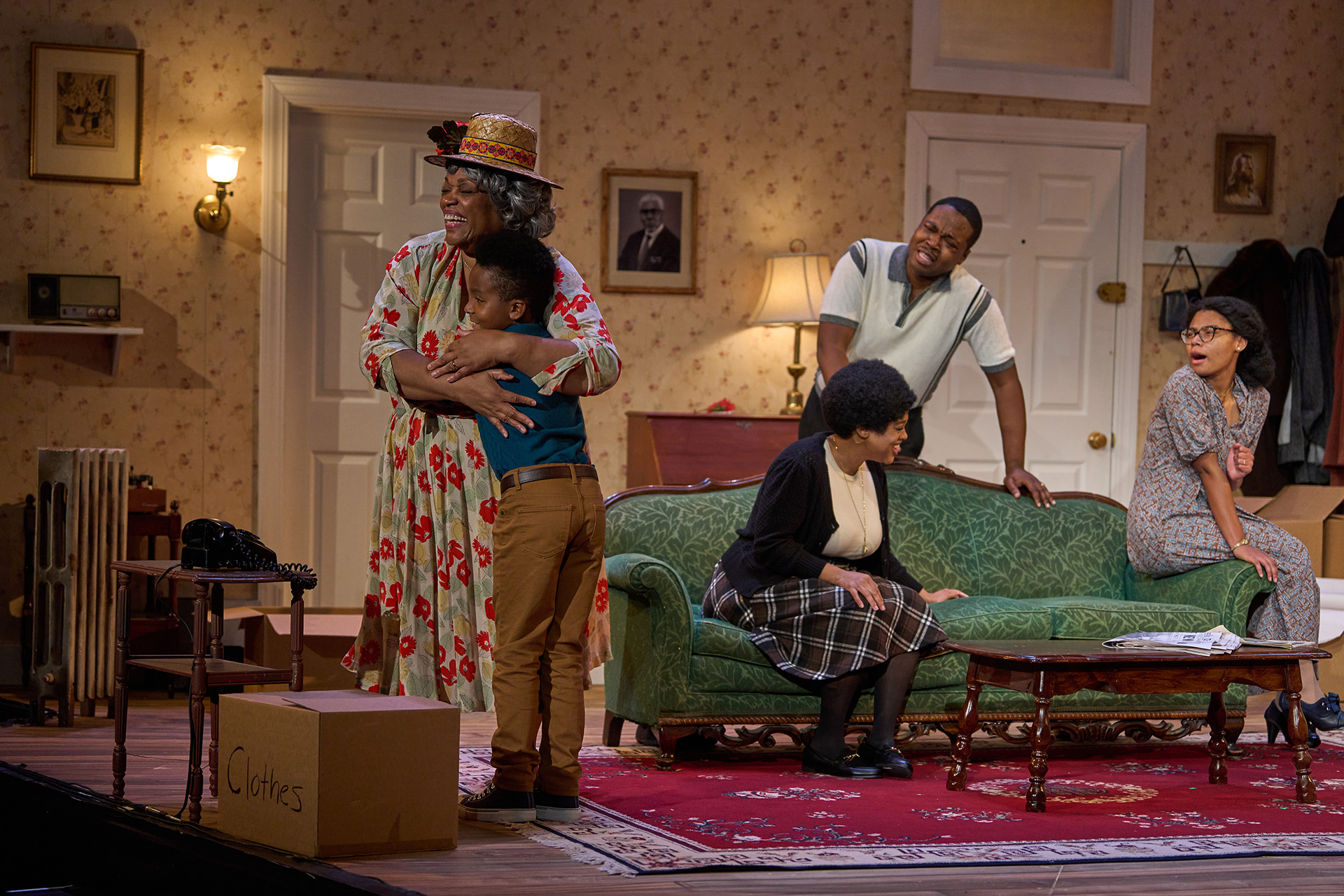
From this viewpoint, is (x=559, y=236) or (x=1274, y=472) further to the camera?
(x=1274, y=472)

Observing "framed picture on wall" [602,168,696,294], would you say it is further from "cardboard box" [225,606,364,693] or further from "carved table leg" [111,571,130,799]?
"carved table leg" [111,571,130,799]

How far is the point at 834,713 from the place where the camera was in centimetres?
411

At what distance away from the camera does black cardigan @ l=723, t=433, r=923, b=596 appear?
13.5 feet

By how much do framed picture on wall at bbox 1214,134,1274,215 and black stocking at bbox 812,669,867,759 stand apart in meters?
4.24

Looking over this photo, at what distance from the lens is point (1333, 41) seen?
24.2 ft

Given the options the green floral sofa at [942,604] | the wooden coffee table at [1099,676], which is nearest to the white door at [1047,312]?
the green floral sofa at [942,604]

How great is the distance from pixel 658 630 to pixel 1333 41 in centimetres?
527

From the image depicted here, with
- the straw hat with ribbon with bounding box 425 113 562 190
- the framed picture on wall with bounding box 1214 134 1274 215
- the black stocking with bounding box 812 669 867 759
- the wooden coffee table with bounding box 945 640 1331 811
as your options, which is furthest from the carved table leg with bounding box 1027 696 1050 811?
the framed picture on wall with bounding box 1214 134 1274 215

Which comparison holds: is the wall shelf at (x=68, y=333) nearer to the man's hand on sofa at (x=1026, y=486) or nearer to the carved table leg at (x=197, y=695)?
the carved table leg at (x=197, y=695)

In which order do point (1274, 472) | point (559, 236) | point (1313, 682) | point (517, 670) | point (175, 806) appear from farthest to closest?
point (1274, 472) → point (559, 236) → point (1313, 682) → point (175, 806) → point (517, 670)

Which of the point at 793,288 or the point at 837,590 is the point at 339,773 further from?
the point at 793,288

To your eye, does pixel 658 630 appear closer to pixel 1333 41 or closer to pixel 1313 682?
pixel 1313 682

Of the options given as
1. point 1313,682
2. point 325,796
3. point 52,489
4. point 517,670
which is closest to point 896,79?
point 1313,682

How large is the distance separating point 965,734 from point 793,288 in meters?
3.15
